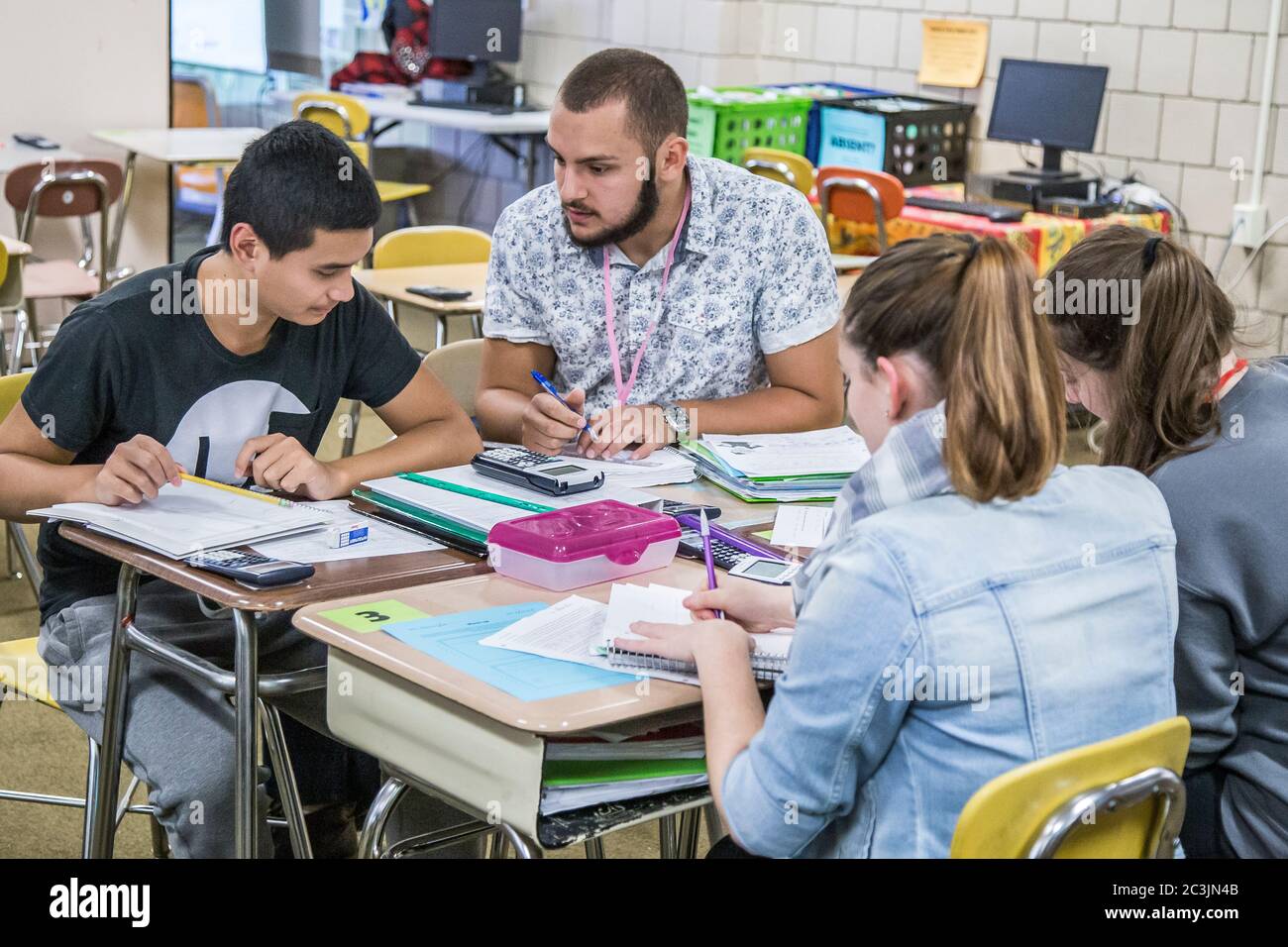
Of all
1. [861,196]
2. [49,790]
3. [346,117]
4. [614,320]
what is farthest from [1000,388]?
[346,117]

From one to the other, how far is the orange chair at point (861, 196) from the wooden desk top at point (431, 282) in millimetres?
1452

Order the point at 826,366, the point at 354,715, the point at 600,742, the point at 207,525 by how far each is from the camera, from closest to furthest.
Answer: the point at 600,742, the point at 354,715, the point at 207,525, the point at 826,366

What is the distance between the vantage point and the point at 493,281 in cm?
268

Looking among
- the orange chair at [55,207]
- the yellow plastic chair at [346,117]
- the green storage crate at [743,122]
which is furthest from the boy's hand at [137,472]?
the yellow plastic chair at [346,117]

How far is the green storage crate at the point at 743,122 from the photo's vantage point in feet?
18.7

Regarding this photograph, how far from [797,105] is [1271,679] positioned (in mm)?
4571

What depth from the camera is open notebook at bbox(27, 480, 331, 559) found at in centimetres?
179

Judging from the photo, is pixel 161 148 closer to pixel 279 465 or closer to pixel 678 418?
pixel 678 418

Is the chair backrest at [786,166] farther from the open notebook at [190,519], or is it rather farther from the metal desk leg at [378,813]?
the metal desk leg at [378,813]

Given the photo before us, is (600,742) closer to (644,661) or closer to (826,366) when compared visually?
(644,661)

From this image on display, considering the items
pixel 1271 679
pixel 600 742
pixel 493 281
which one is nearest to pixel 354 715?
pixel 600 742

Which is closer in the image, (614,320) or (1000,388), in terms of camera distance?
(1000,388)

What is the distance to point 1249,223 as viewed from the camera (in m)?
5.13

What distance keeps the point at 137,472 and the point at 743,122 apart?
4.25m
